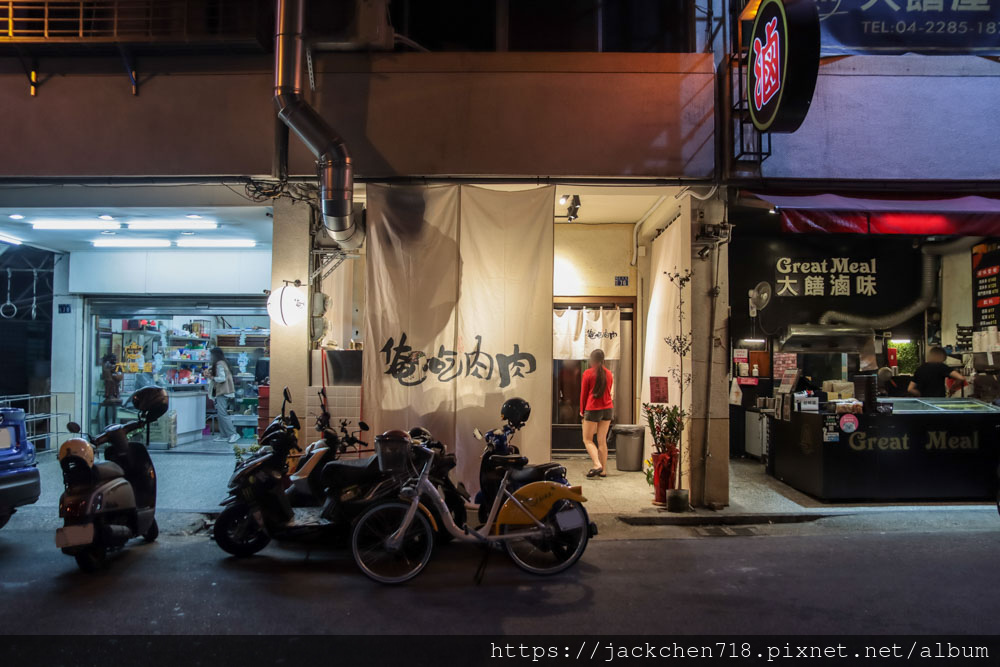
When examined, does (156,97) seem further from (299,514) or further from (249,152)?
(299,514)

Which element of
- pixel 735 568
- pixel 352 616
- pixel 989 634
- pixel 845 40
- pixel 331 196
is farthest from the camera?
pixel 845 40

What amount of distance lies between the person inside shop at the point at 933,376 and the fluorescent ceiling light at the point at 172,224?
12754 mm

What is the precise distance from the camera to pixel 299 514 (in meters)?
7.61

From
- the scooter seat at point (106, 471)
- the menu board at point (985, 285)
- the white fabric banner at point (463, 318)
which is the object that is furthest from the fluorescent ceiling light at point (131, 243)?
the menu board at point (985, 285)

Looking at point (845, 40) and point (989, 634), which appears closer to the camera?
point (989, 634)

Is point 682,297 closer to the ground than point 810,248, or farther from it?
closer to the ground

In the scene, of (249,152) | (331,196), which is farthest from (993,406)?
(249,152)

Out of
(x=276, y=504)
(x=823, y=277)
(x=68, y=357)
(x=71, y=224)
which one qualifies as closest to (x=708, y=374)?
(x=823, y=277)

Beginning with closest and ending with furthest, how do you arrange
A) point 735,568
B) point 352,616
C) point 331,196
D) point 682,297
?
point 352,616 → point 735,568 → point 331,196 → point 682,297

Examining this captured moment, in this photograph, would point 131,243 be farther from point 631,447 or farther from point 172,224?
point 631,447

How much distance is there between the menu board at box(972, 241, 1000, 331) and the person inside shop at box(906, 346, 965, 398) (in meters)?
1.29

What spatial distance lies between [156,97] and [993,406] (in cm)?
1309

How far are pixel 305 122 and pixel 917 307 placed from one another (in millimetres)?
11836

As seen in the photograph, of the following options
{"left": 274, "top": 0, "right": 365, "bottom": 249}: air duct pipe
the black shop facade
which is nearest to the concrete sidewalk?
the black shop facade
